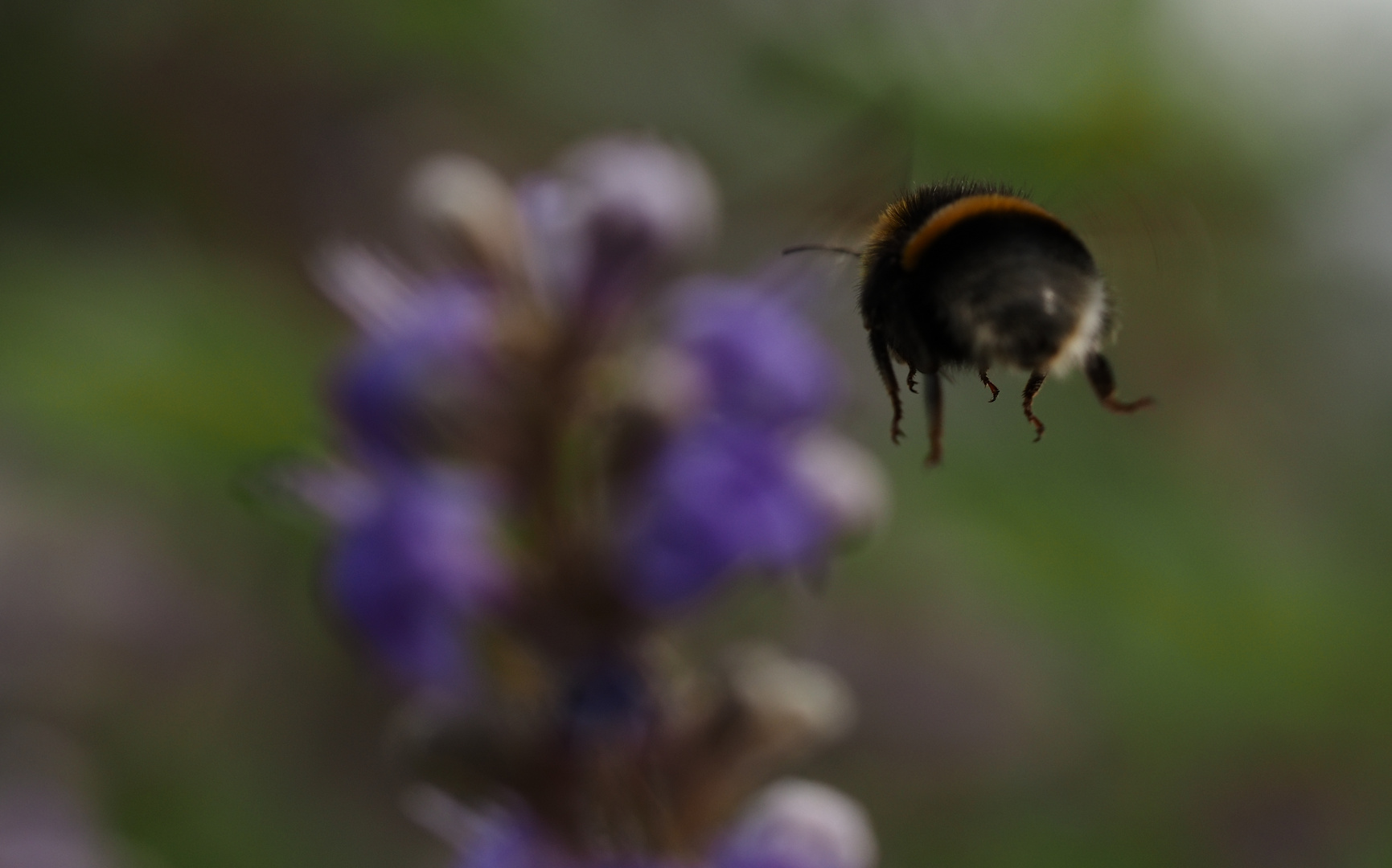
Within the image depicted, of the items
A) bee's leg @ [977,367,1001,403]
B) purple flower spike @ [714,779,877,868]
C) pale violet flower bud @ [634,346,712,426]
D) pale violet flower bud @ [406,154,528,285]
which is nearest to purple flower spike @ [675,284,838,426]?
pale violet flower bud @ [634,346,712,426]

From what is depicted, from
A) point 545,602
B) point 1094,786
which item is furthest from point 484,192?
point 1094,786

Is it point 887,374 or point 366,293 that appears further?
point 366,293

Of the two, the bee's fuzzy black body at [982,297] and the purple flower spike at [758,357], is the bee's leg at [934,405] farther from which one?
the purple flower spike at [758,357]

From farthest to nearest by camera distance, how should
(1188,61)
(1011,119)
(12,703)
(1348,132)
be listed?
(12,703), (1348,132), (1188,61), (1011,119)

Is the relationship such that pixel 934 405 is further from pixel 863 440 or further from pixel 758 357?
pixel 863 440

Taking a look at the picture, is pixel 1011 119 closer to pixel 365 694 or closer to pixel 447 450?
pixel 447 450

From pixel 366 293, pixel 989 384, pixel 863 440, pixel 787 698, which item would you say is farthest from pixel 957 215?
pixel 863 440
